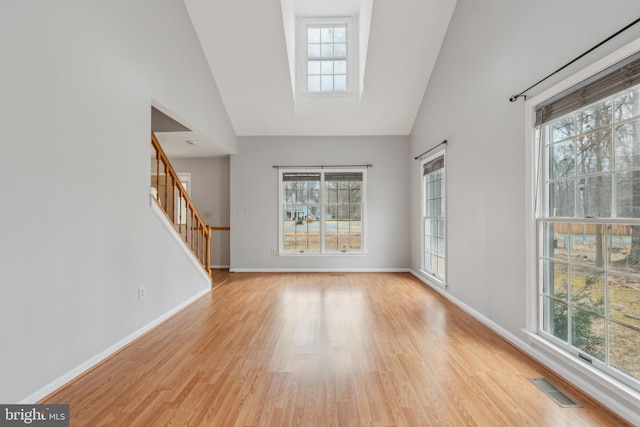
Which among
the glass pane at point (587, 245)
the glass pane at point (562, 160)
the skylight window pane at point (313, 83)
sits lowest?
the glass pane at point (587, 245)

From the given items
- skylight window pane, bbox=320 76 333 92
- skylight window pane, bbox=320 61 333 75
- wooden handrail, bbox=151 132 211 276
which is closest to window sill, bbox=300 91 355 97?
skylight window pane, bbox=320 76 333 92

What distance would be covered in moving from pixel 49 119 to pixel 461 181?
393 cm

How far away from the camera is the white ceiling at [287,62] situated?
4.25 metres

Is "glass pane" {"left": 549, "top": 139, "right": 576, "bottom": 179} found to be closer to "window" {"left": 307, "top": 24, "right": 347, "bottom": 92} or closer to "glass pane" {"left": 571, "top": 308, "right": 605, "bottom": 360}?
"glass pane" {"left": 571, "top": 308, "right": 605, "bottom": 360}

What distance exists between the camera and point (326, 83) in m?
5.97

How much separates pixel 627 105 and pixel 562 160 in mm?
552

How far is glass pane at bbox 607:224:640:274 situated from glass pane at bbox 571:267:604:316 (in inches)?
5.7

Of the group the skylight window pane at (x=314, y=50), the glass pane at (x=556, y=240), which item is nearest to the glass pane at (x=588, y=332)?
the glass pane at (x=556, y=240)

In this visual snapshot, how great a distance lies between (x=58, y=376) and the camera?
2.09 metres

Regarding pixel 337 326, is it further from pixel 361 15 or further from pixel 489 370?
pixel 361 15

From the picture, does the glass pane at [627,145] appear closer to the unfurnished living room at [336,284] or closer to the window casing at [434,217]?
the unfurnished living room at [336,284]

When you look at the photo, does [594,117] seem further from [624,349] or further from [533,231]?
[624,349]

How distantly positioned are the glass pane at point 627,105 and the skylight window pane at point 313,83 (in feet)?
15.6

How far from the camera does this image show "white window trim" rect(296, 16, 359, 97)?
5707 millimetres
